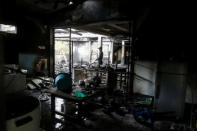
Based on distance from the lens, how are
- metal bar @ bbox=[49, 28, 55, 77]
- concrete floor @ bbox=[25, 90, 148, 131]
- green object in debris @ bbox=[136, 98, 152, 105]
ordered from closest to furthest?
concrete floor @ bbox=[25, 90, 148, 131] → green object in debris @ bbox=[136, 98, 152, 105] → metal bar @ bbox=[49, 28, 55, 77]

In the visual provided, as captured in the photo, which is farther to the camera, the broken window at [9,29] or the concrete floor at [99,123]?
Result: the broken window at [9,29]

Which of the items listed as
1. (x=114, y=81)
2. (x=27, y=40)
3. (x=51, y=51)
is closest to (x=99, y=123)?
(x=114, y=81)

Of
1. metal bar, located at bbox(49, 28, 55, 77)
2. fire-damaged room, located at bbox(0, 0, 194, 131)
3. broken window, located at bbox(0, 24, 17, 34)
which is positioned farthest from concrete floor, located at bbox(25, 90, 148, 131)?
broken window, located at bbox(0, 24, 17, 34)

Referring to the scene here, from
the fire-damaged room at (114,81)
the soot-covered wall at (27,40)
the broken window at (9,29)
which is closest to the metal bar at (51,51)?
the soot-covered wall at (27,40)

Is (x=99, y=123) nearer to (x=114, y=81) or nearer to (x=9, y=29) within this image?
(x=114, y=81)

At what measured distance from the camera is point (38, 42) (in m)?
4.82

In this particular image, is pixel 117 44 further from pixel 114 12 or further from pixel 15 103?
pixel 15 103

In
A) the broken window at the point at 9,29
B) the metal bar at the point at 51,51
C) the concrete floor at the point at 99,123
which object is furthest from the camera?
the metal bar at the point at 51,51

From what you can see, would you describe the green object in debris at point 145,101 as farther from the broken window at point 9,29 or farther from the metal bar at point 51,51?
the broken window at point 9,29

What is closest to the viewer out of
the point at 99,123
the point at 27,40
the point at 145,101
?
the point at 99,123

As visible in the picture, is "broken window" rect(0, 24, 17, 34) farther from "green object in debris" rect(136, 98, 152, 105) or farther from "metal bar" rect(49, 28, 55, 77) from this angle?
"green object in debris" rect(136, 98, 152, 105)

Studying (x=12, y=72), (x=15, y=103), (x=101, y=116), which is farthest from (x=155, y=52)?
(x=12, y=72)

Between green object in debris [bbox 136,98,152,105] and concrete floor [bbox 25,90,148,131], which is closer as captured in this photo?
concrete floor [bbox 25,90,148,131]

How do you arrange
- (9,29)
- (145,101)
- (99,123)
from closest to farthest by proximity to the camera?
→ (99,123) → (145,101) → (9,29)
